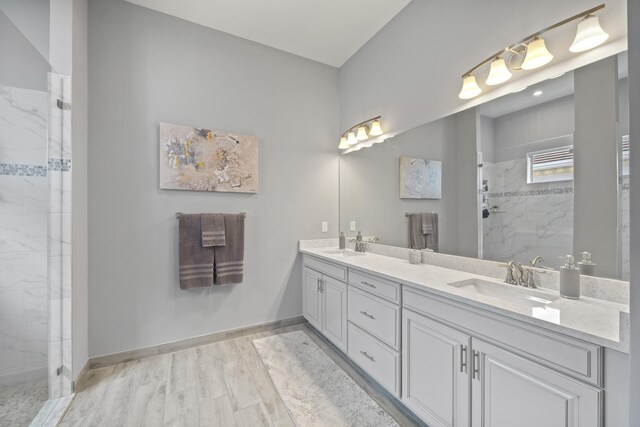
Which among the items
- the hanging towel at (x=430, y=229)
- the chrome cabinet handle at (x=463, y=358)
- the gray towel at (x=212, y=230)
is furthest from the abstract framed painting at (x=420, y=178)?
the gray towel at (x=212, y=230)

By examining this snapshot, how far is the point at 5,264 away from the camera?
1.65 m

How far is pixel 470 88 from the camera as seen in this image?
5.76 ft

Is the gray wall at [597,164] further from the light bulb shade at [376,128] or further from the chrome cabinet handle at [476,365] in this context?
the light bulb shade at [376,128]

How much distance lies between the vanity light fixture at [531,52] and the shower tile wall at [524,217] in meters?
0.50

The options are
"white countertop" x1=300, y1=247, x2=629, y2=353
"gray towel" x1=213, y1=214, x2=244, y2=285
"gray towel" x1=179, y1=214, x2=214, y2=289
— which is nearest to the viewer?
"white countertop" x1=300, y1=247, x2=629, y2=353

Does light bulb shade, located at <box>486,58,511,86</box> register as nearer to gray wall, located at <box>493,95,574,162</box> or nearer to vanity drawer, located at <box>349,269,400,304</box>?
gray wall, located at <box>493,95,574,162</box>

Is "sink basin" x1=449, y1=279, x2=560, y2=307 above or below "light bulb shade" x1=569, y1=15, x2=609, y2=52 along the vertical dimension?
below

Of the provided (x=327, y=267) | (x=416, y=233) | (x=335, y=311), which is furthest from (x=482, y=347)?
(x=327, y=267)

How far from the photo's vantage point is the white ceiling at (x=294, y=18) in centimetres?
229

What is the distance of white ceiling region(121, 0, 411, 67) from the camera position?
7.50 feet

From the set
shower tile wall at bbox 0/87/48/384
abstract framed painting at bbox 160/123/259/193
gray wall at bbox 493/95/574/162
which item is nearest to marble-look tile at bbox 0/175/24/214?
shower tile wall at bbox 0/87/48/384

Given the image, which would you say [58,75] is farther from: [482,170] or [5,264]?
[482,170]

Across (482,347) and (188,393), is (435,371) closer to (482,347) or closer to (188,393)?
(482,347)

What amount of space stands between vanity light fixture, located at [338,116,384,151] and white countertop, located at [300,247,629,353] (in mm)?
1476
